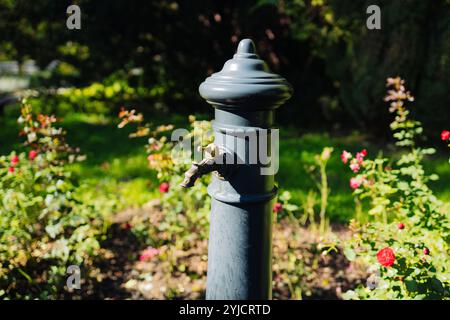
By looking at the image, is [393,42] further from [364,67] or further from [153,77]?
[153,77]

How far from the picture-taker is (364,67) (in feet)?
16.3

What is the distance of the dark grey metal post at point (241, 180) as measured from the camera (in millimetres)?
1536

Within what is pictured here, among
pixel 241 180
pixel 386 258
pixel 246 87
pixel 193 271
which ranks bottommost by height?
pixel 193 271

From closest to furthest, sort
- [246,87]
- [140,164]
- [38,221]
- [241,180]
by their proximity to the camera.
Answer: [246,87]
[241,180]
[38,221]
[140,164]

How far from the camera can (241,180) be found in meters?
1.61

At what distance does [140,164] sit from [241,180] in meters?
3.03

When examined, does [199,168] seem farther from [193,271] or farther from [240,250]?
[193,271]

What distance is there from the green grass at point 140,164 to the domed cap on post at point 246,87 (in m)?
1.65

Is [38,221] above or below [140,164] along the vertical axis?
below

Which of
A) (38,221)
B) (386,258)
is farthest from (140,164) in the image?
(386,258)

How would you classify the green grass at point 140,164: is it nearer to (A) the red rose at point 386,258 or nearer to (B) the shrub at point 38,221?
(B) the shrub at point 38,221

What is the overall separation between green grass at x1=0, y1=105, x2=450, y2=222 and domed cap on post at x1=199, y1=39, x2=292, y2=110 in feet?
5.41

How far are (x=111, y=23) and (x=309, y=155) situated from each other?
3312mm
